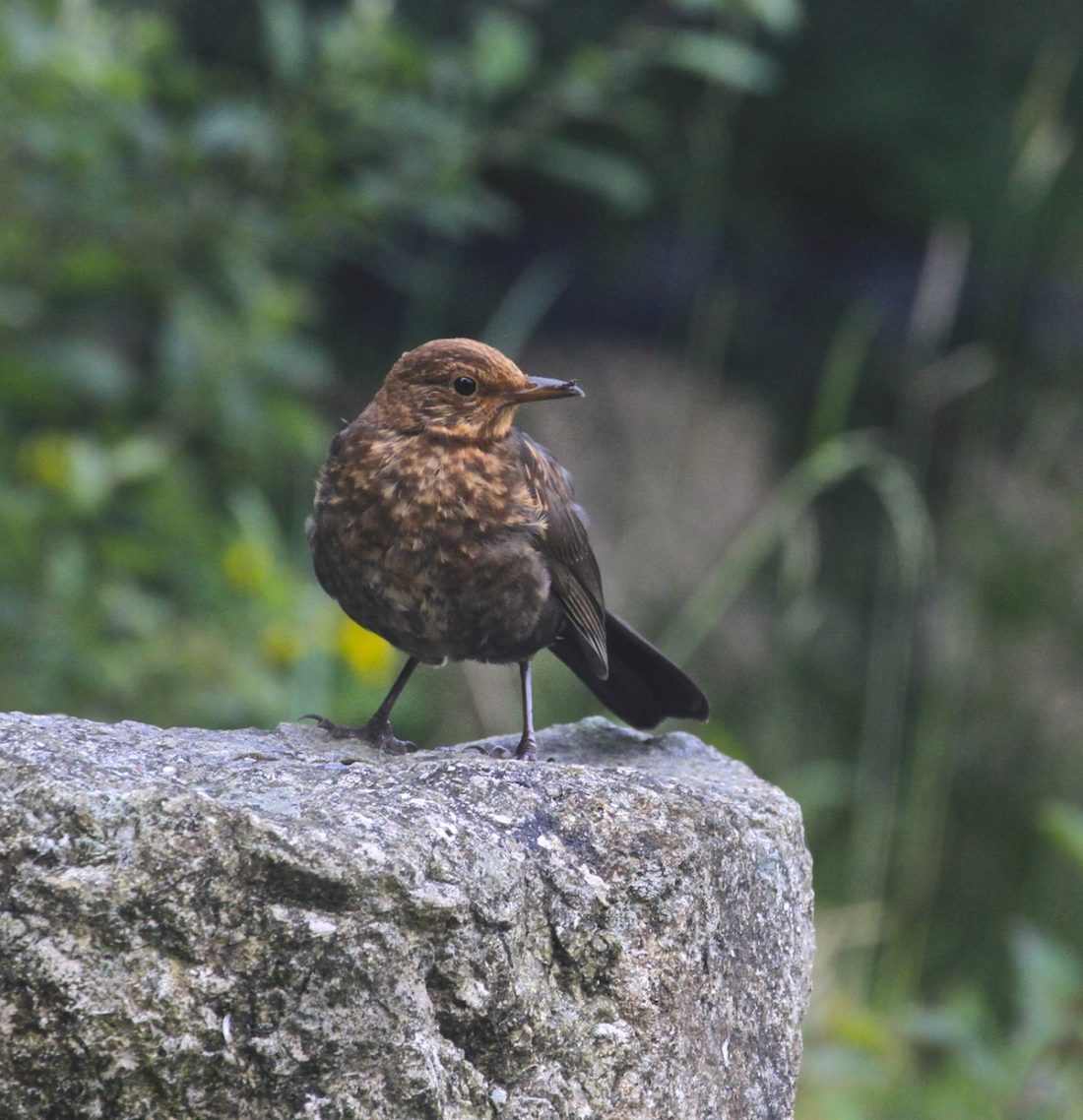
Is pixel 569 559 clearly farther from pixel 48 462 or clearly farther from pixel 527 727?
pixel 48 462

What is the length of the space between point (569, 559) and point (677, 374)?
4.64m

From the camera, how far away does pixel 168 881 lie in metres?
2.06

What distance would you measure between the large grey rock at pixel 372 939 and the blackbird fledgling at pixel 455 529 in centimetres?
57

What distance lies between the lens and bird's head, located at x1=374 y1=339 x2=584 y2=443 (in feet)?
10.2

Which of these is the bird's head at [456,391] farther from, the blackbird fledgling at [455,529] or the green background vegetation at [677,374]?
the green background vegetation at [677,374]

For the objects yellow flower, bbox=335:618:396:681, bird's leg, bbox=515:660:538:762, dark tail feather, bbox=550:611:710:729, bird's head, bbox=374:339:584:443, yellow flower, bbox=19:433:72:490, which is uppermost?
bird's head, bbox=374:339:584:443

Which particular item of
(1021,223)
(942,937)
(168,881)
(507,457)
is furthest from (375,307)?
(168,881)

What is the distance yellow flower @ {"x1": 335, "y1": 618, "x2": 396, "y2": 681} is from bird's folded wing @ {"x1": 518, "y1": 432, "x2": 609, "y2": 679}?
1.27 metres

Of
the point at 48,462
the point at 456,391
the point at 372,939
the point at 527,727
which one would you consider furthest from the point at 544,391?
the point at 48,462

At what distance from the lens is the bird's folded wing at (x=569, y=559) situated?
10.5 ft

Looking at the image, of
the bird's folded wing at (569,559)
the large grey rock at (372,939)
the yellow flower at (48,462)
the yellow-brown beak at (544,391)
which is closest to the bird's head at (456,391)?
the yellow-brown beak at (544,391)

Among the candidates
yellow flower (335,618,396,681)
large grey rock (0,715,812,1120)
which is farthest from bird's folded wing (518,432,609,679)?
yellow flower (335,618,396,681)

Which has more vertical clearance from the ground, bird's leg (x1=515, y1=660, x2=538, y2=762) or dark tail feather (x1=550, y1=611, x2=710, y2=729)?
dark tail feather (x1=550, y1=611, x2=710, y2=729)

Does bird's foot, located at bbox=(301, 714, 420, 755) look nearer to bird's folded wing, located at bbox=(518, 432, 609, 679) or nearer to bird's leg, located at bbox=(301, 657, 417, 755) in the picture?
bird's leg, located at bbox=(301, 657, 417, 755)
